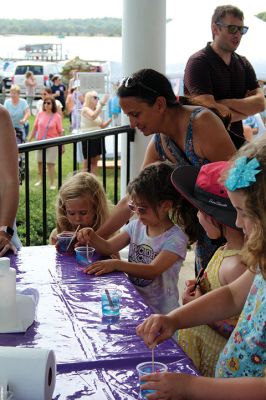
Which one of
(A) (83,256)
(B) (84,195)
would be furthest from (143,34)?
(A) (83,256)

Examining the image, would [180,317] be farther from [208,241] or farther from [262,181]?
[208,241]

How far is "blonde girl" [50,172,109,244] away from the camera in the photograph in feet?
10.8

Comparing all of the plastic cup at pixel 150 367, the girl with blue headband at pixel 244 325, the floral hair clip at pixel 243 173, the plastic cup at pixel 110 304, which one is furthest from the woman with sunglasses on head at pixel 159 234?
the floral hair clip at pixel 243 173

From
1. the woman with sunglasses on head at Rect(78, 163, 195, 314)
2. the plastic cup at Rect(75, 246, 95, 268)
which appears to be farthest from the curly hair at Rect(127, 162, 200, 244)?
the plastic cup at Rect(75, 246, 95, 268)

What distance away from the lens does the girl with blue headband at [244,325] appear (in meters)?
1.53

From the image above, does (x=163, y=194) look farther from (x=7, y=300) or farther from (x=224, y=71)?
(x=224, y=71)

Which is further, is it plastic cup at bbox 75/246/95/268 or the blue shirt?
the blue shirt

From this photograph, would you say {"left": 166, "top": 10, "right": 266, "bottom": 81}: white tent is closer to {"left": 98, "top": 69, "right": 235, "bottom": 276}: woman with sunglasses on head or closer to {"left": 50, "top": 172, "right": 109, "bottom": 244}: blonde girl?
{"left": 50, "top": 172, "right": 109, "bottom": 244}: blonde girl

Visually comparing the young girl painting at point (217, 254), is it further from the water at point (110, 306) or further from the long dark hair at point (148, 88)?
the long dark hair at point (148, 88)

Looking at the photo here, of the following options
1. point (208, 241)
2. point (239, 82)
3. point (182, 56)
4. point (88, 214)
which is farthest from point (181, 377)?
point (182, 56)

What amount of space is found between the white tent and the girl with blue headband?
10.9 metres

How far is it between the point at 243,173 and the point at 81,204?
1.82 meters

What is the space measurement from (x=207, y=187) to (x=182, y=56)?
35.3ft

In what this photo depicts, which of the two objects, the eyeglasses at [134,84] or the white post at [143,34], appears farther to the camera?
the white post at [143,34]
